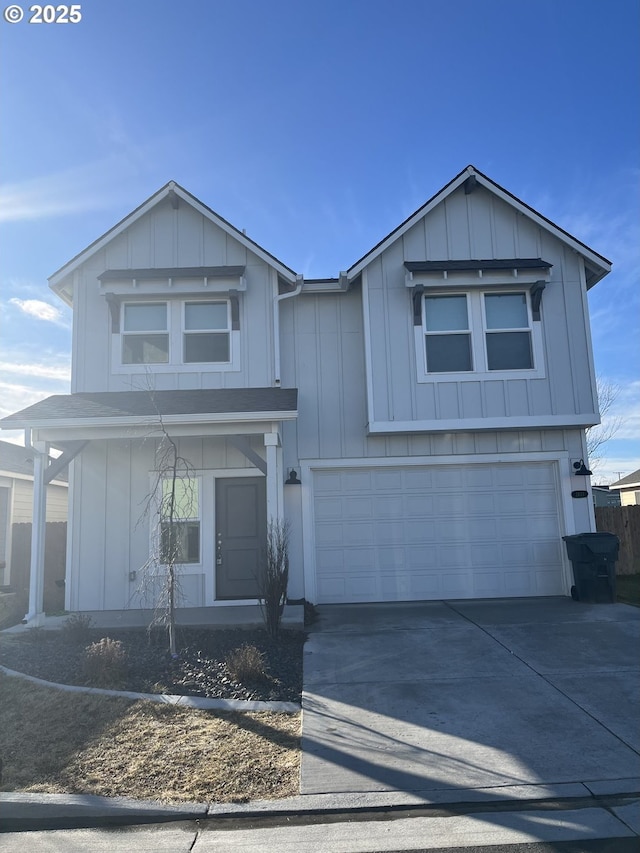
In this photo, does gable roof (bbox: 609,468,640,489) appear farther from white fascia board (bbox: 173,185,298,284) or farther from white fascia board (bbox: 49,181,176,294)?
white fascia board (bbox: 49,181,176,294)

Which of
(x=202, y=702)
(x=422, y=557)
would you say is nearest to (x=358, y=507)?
(x=422, y=557)

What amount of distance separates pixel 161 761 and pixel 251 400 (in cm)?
599

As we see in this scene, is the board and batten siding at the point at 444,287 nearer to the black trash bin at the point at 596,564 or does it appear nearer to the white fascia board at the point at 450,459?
the white fascia board at the point at 450,459

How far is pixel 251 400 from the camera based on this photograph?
9969 mm

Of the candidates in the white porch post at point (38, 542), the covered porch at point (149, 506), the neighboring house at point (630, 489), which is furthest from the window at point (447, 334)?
the neighboring house at point (630, 489)

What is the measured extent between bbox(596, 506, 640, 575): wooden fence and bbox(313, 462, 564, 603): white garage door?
15.1 feet

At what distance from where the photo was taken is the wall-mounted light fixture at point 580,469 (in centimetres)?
1101

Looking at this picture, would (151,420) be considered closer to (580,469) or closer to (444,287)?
(444,287)

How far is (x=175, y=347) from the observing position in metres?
11.1

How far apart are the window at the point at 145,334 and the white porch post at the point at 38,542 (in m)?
2.33

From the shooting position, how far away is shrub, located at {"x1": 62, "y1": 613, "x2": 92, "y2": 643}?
8.27 meters

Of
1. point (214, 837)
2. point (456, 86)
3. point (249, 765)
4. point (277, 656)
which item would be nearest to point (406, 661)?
point (277, 656)

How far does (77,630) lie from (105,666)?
1.91m

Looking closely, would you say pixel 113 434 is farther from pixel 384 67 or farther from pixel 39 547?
pixel 384 67
